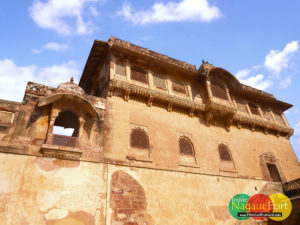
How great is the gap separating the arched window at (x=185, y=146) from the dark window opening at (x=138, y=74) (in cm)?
353

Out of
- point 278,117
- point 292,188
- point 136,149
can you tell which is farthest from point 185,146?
point 278,117

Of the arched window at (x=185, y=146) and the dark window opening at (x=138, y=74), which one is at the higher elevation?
the dark window opening at (x=138, y=74)

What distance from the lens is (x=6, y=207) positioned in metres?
6.48

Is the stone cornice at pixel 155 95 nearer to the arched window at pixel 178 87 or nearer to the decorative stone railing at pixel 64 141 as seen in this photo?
the arched window at pixel 178 87

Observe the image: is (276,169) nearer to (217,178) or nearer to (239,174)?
(239,174)

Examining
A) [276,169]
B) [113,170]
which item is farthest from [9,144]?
[276,169]

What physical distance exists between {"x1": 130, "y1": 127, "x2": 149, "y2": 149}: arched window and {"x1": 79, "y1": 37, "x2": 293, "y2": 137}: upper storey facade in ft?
5.38

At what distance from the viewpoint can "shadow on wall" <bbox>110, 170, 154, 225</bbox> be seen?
7875 millimetres

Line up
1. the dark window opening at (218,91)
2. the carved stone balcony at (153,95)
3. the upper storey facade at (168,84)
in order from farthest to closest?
1. the dark window opening at (218,91)
2. the upper storey facade at (168,84)
3. the carved stone balcony at (153,95)

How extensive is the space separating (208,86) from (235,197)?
6.05 meters

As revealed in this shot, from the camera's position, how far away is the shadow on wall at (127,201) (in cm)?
788

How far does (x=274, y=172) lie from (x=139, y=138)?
380 inches

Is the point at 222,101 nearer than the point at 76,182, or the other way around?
the point at 76,182

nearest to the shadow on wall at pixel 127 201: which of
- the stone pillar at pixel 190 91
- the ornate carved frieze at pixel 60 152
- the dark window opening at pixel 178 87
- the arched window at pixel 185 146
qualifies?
the ornate carved frieze at pixel 60 152
